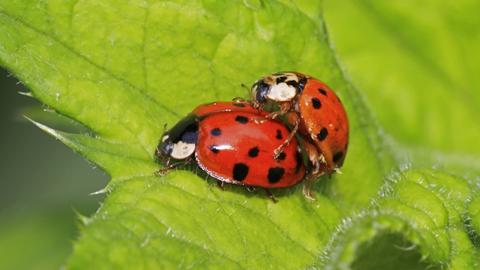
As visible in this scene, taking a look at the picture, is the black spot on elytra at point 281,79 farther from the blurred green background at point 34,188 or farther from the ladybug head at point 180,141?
the blurred green background at point 34,188

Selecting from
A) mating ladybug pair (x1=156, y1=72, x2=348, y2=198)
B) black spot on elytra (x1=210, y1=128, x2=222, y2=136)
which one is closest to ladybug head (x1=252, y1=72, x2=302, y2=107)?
mating ladybug pair (x1=156, y1=72, x2=348, y2=198)

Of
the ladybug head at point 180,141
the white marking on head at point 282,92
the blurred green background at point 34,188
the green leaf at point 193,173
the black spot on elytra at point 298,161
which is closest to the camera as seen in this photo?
the green leaf at point 193,173

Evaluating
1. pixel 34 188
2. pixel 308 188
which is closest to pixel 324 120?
pixel 308 188

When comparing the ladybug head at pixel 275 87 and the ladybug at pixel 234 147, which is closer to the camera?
the ladybug at pixel 234 147

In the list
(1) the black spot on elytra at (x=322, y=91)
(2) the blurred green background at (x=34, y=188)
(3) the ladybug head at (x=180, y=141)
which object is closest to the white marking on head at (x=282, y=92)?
(1) the black spot on elytra at (x=322, y=91)

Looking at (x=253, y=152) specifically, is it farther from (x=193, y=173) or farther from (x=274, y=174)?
(x=193, y=173)

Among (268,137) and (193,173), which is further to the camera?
(268,137)

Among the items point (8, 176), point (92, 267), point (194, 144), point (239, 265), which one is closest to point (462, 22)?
point (194, 144)
